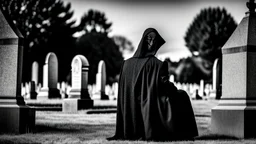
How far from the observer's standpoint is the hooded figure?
8.39 metres

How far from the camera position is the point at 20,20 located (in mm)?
50406

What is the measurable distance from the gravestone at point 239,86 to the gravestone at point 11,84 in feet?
12.6

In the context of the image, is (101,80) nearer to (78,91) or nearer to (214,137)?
(78,91)

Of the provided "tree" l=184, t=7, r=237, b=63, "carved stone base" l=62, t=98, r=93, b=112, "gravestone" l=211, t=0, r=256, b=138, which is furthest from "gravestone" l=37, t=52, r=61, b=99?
"tree" l=184, t=7, r=237, b=63

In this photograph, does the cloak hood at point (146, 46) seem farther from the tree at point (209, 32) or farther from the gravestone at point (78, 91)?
the tree at point (209, 32)

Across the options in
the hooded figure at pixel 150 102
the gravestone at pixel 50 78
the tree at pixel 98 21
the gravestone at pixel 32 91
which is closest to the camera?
the hooded figure at pixel 150 102

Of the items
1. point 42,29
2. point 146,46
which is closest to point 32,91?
point 146,46

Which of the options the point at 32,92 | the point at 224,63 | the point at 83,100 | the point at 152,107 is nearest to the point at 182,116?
the point at 152,107

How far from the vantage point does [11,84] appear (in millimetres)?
9984

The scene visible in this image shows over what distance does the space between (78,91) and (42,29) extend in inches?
1408

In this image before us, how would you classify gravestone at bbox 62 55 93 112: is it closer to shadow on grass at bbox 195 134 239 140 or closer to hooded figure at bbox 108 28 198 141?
shadow on grass at bbox 195 134 239 140

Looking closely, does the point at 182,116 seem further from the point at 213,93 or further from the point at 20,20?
the point at 20,20

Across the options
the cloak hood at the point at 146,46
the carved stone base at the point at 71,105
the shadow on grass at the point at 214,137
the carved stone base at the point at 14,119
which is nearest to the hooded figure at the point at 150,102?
the cloak hood at the point at 146,46

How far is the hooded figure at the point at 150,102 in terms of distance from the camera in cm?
839
